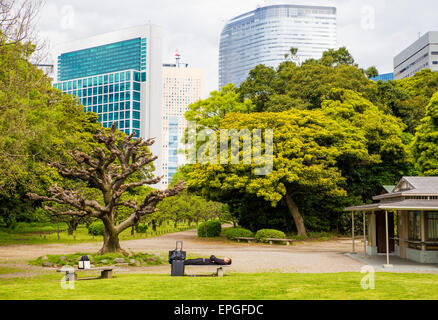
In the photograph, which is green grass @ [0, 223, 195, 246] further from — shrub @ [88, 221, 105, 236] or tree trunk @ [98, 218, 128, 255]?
tree trunk @ [98, 218, 128, 255]

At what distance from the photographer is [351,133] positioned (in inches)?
1287

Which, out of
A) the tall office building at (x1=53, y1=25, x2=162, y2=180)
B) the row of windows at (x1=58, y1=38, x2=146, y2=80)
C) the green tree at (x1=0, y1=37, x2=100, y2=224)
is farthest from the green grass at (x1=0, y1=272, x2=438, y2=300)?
the row of windows at (x1=58, y1=38, x2=146, y2=80)

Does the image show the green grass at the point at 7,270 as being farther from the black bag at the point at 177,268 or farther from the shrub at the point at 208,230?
the shrub at the point at 208,230

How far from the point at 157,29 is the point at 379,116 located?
80639mm

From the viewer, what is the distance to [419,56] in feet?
364

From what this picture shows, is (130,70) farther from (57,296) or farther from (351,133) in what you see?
(57,296)

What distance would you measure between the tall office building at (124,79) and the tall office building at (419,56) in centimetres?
6299

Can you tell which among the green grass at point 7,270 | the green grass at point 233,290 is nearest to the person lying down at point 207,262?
the green grass at point 233,290

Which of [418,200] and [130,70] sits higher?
[130,70]

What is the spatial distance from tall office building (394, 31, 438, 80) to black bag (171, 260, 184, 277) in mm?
107811

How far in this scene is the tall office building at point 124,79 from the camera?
105 m

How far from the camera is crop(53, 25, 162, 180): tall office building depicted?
10494 cm

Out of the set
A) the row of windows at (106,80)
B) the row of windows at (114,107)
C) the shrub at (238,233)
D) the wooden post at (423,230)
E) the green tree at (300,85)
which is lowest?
the shrub at (238,233)

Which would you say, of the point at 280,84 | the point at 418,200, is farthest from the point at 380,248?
the point at 280,84
